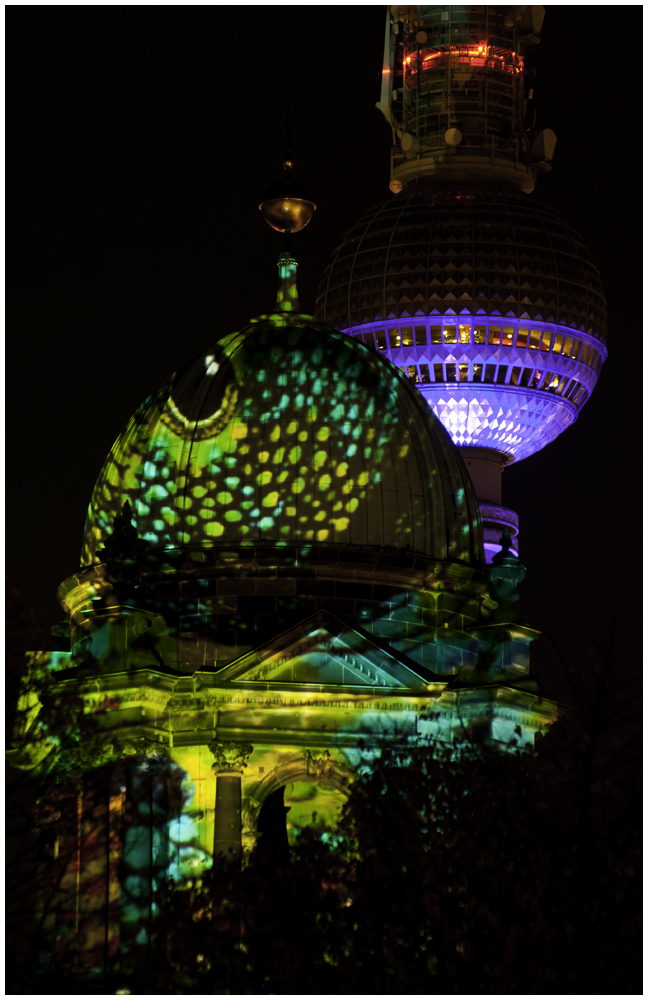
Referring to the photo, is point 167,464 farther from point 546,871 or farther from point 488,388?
point 488,388

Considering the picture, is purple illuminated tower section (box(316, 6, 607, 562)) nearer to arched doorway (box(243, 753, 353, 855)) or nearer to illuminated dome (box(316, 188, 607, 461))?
illuminated dome (box(316, 188, 607, 461))

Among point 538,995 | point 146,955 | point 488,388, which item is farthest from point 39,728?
point 488,388

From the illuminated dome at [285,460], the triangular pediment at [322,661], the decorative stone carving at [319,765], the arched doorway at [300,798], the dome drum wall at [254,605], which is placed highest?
the illuminated dome at [285,460]

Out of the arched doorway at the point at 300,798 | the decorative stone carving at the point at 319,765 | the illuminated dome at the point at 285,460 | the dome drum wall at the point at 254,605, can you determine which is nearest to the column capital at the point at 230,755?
the arched doorway at the point at 300,798

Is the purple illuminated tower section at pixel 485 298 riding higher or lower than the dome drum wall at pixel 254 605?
higher

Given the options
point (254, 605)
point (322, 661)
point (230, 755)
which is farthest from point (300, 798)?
point (254, 605)

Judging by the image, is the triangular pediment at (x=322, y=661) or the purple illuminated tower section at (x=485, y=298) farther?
the purple illuminated tower section at (x=485, y=298)

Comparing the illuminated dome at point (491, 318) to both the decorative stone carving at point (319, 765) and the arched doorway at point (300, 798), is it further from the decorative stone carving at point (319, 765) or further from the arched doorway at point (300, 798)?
the decorative stone carving at point (319, 765)
